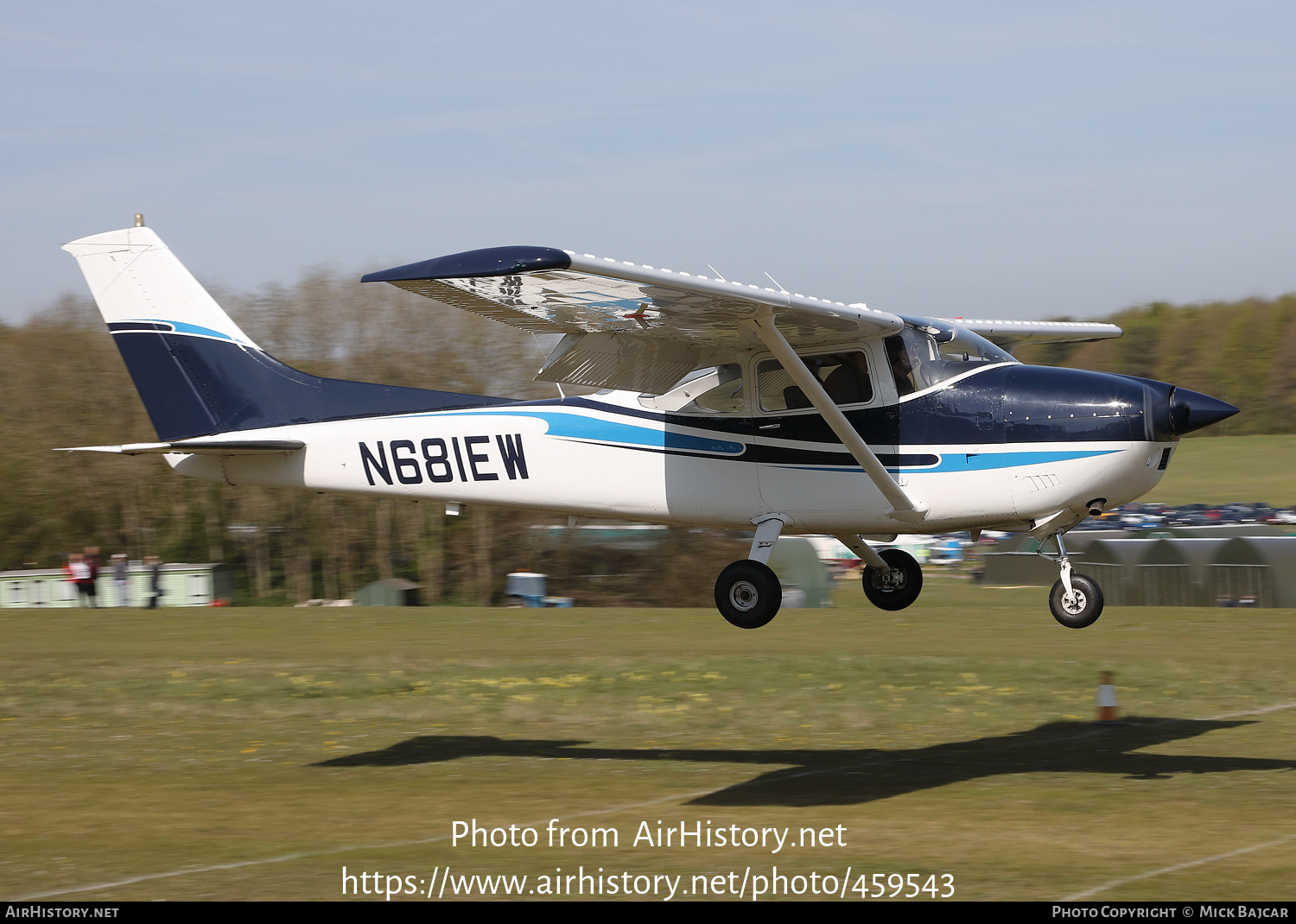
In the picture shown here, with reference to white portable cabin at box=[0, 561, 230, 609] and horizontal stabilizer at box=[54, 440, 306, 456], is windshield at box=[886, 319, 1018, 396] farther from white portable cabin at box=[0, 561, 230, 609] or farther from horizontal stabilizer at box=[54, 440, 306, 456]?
white portable cabin at box=[0, 561, 230, 609]

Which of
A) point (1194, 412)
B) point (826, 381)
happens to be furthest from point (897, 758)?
point (1194, 412)

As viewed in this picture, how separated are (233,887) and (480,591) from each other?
30993 millimetres

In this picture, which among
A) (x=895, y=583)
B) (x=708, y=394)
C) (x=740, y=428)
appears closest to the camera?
(x=740, y=428)

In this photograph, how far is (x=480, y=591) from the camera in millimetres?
43562

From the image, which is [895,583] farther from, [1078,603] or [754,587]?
[1078,603]

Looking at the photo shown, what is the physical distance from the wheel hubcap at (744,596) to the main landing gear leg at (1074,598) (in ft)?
8.34

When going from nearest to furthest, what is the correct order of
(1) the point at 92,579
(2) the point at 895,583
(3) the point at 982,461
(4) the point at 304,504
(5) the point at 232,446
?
(3) the point at 982,461 → (2) the point at 895,583 → (5) the point at 232,446 → (1) the point at 92,579 → (4) the point at 304,504

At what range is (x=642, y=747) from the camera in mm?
22391

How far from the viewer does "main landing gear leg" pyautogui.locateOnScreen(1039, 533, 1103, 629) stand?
11430 millimetres

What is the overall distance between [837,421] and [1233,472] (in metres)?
76.4

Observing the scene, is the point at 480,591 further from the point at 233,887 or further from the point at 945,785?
the point at 233,887

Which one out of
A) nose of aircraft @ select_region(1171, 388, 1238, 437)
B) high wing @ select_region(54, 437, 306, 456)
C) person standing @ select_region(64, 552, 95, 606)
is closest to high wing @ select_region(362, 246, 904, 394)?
nose of aircraft @ select_region(1171, 388, 1238, 437)

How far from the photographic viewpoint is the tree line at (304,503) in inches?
1603

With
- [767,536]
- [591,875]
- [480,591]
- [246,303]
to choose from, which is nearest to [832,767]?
[591,875]
